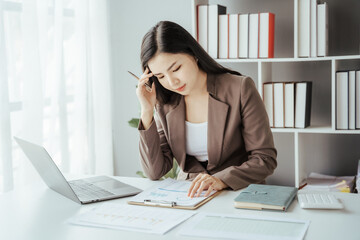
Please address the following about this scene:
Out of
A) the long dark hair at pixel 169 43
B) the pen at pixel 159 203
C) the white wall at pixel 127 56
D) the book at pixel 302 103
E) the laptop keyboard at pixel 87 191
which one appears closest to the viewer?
the pen at pixel 159 203

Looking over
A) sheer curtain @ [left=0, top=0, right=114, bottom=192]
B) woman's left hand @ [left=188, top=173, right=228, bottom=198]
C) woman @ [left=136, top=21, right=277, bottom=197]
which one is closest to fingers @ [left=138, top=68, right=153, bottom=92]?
woman @ [left=136, top=21, right=277, bottom=197]

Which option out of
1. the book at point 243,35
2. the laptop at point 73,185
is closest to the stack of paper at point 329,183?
the book at point 243,35

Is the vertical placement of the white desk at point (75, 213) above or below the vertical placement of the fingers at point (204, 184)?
below

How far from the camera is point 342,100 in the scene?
2.64m

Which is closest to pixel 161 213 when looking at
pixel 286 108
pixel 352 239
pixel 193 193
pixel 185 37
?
pixel 193 193

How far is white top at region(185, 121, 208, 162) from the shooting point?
6.24 ft

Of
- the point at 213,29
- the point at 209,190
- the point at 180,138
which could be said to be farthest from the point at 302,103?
the point at 209,190

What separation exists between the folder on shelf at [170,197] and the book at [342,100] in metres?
1.38

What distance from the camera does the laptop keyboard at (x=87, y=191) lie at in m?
1.53

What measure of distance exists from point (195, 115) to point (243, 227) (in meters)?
0.82

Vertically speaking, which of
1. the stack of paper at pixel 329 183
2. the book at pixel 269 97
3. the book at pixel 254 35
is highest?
the book at pixel 254 35

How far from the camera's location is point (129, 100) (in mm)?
3574

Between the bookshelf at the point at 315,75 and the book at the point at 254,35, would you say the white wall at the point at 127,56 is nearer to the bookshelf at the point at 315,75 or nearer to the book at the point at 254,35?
the bookshelf at the point at 315,75

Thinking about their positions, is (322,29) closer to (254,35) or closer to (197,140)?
(254,35)
